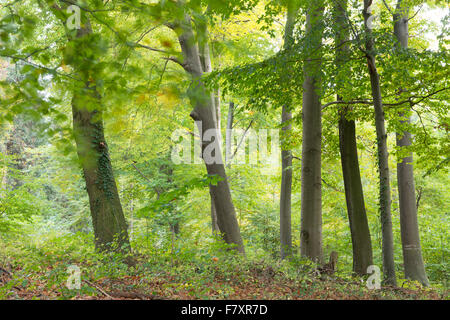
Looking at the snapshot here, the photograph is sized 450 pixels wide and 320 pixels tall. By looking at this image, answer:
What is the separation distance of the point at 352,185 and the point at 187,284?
467 cm

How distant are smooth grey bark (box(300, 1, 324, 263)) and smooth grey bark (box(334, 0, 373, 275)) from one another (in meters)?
0.47

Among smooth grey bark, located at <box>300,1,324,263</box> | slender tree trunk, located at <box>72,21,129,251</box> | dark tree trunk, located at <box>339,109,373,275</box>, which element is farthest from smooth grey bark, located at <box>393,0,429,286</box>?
slender tree trunk, located at <box>72,21,129,251</box>

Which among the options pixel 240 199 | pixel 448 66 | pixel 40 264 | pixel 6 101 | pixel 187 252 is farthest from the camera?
pixel 240 199

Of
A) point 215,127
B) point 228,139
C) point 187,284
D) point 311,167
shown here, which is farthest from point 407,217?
point 228,139

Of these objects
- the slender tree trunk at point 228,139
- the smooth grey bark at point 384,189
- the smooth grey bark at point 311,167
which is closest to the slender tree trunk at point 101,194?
the smooth grey bark at point 311,167

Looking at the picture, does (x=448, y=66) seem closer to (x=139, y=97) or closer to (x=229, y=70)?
(x=229, y=70)

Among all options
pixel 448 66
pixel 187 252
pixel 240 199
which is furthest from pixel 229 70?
pixel 240 199

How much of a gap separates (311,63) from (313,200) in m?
2.69

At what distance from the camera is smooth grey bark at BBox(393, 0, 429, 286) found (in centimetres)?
960

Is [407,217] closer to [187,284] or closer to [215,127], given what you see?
[215,127]

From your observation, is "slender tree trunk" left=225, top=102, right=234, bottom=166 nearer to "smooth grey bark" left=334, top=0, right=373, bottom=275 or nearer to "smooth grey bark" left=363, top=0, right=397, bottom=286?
"smooth grey bark" left=334, top=0, right=373, bottom=275

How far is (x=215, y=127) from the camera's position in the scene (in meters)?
8.34

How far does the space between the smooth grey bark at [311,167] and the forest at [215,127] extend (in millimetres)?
28

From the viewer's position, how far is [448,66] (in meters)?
6.32
